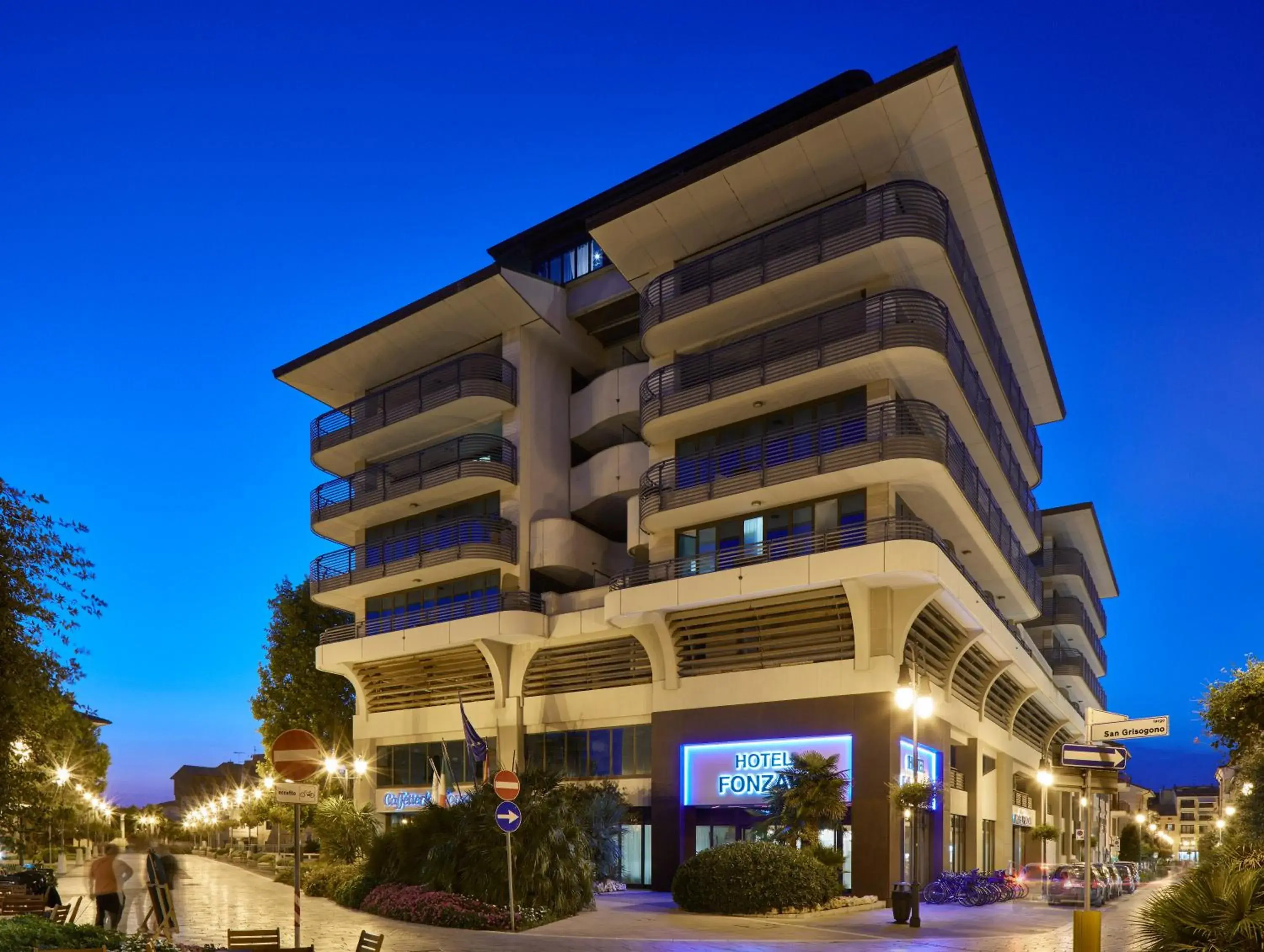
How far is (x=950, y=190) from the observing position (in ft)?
118

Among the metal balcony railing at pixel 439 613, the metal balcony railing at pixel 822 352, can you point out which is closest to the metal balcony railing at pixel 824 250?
the metal balcony railing at pixel 822 352

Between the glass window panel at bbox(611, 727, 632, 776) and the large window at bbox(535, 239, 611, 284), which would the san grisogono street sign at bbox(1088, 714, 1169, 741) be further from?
the large window at bbox(535, 239, 611, 284)

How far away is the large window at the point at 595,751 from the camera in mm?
41188

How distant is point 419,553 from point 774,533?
15.8 meters

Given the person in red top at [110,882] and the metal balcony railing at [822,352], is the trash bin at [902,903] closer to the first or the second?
the metal balcony railing at [822,352]

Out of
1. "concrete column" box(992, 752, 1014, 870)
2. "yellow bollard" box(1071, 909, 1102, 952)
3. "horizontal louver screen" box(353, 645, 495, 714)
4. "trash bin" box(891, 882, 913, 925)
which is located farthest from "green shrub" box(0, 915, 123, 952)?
"concrete column" box(992, 752, 1014, 870)

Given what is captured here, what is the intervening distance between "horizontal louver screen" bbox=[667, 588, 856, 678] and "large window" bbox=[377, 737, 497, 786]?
1077 cm

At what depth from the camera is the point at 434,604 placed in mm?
47062

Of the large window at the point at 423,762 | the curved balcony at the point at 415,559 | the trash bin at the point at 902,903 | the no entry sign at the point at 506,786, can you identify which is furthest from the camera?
the large window at the point at 423,762

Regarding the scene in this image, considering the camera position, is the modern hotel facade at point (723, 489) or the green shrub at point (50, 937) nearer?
the green shrub at point (50, 937)

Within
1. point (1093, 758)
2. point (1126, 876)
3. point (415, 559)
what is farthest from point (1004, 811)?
point (1093, 758)

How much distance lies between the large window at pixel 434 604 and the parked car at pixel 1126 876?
930 inches

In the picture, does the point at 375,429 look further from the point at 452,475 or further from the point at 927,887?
the point at 927,887

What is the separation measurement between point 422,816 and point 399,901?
2.85 metres
